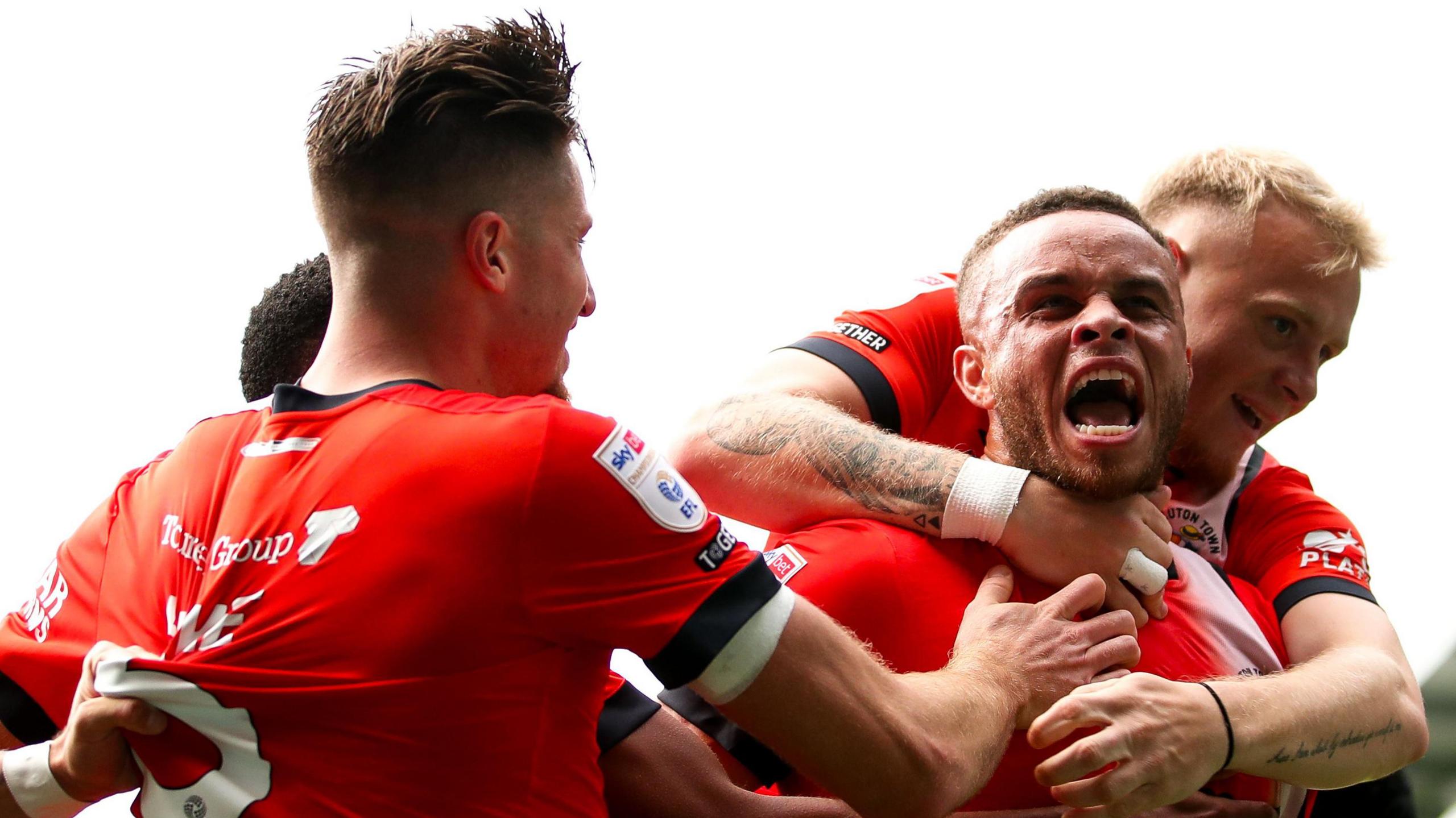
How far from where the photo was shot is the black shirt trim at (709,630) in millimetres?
1301

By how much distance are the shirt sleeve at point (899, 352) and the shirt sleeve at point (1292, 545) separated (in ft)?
2.11

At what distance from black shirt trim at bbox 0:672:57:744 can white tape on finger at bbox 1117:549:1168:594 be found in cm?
151

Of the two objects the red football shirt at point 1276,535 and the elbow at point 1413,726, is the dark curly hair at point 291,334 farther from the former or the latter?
the elbow at point 1413,726

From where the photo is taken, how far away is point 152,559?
4.72 ft

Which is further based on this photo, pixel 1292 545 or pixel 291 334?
pixel 1292 545

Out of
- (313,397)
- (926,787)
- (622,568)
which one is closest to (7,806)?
(313,397)

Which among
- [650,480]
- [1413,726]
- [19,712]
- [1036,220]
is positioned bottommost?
[1413,726]

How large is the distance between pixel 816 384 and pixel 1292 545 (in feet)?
3.07

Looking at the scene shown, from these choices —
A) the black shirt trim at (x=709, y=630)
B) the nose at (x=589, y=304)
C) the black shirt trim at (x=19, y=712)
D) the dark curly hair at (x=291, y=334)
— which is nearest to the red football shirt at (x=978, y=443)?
the nose at (x=589, y=304)

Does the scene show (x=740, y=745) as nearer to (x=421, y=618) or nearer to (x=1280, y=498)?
(x=421, y=618)

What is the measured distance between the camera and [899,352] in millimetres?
2377

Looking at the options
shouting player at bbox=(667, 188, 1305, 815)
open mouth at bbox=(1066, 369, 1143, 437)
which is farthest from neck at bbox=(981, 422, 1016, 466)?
open mouth at bbox=(1066, 369, 1143, 437)

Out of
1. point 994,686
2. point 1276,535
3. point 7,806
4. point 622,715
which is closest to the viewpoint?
point 7,806

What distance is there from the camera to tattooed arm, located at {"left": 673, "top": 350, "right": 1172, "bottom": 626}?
1.92 metres
